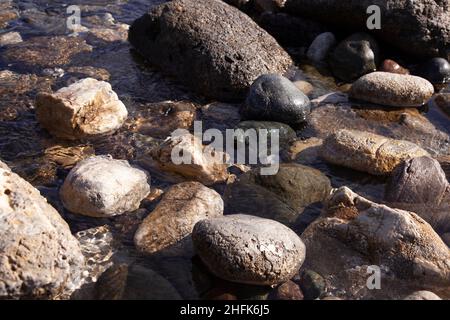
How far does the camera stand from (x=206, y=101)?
659 cm

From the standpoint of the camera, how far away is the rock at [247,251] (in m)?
3.88

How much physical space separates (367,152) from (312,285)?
1.72 m

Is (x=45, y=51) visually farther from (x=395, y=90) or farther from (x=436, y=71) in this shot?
(x=436, y=71)

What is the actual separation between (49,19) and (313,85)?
421 centimetres

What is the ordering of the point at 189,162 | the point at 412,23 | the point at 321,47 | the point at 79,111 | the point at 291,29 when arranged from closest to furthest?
the point at 189,162 → the point at 79,111 → the point at 412,23 → the point at 321,47 → the point at 291,29

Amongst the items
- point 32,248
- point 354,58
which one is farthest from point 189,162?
point 354,58

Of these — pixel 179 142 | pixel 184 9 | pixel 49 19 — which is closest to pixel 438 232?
pixel 179 142

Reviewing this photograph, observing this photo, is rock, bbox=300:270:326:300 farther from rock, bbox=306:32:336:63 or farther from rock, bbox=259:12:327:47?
rock, bbox=259:12:327:47

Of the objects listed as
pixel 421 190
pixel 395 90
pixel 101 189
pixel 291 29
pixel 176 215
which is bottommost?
pixel 176 215

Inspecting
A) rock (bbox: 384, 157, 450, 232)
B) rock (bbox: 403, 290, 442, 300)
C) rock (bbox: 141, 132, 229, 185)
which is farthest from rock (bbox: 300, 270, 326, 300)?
rock (bbox: 141, 132, 229, 185)

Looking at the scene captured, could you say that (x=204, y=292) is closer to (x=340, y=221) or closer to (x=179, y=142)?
(x=340, y=221)

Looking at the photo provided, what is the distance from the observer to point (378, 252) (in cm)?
421

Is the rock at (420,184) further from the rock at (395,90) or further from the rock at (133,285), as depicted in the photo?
the rock at (133,285)
